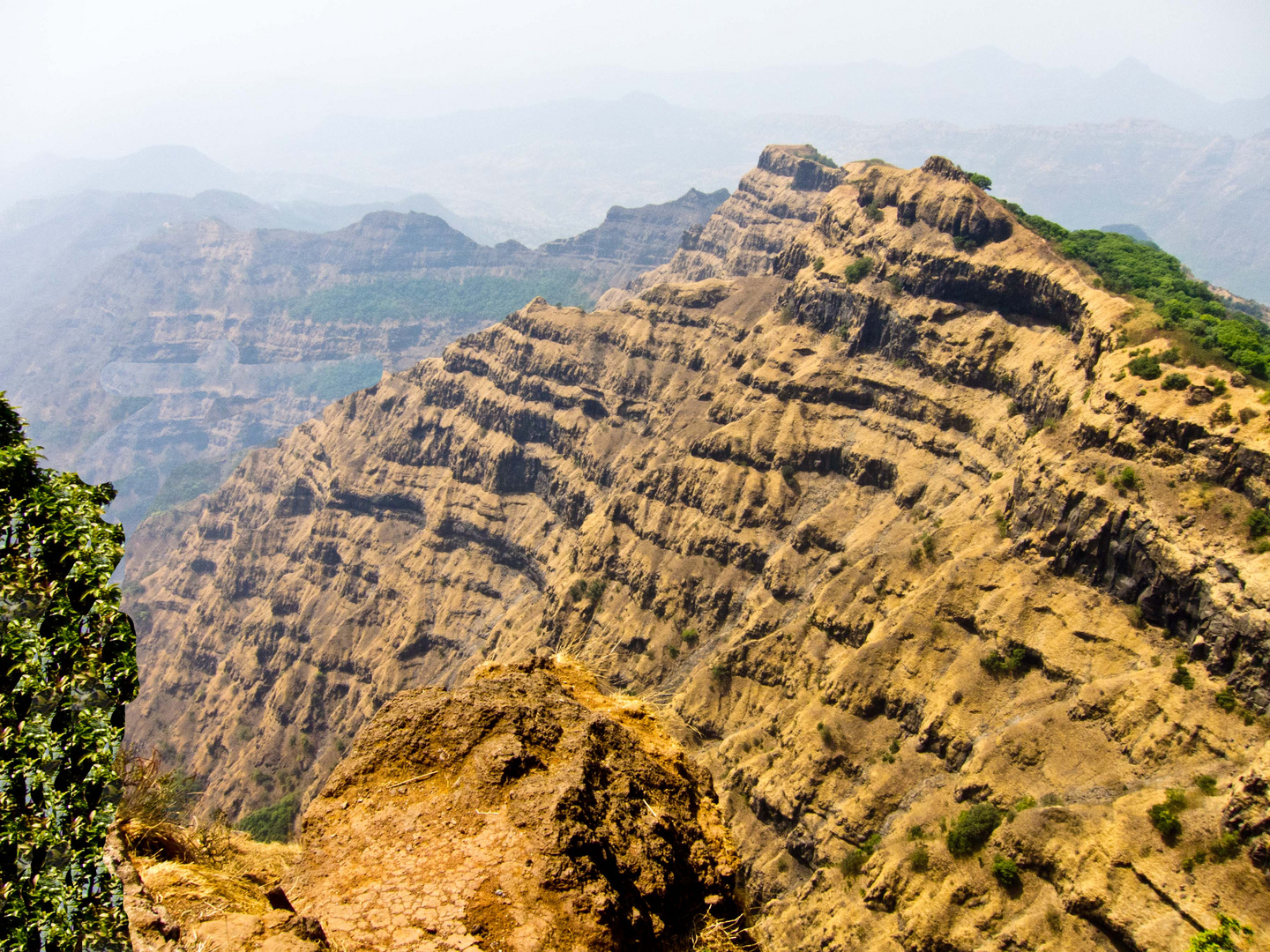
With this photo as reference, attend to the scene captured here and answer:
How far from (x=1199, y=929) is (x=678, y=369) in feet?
445

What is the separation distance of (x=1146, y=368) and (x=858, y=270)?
58654 millimetres

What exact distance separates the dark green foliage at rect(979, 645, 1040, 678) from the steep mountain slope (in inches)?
14.8

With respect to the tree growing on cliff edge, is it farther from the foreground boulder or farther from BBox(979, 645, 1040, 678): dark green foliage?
BBox(979, 645, 1040, 678): dark green foliage

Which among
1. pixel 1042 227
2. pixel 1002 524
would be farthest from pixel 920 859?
pixel 1042 227

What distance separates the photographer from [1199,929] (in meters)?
48.1

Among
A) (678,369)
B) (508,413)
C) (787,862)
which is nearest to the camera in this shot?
(787,862)

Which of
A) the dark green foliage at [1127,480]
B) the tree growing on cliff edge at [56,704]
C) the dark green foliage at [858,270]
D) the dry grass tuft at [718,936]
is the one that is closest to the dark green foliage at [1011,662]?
the dark green foliage at [1127,480]

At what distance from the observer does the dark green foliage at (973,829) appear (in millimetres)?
62875

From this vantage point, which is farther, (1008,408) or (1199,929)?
(1008,408)

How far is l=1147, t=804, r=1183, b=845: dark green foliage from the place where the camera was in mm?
52500

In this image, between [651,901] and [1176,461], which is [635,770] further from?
[1176,461]

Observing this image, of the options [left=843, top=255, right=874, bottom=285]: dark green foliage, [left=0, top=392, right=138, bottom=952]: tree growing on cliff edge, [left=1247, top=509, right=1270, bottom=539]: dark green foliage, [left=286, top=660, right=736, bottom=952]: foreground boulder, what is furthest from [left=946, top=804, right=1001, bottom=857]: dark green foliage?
[left=843, top=255, right=874, bottom=285]: dark green foliage

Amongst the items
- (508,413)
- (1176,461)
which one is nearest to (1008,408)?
(1176,461)

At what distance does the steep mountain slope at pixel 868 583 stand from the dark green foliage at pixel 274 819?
16.0 ft
